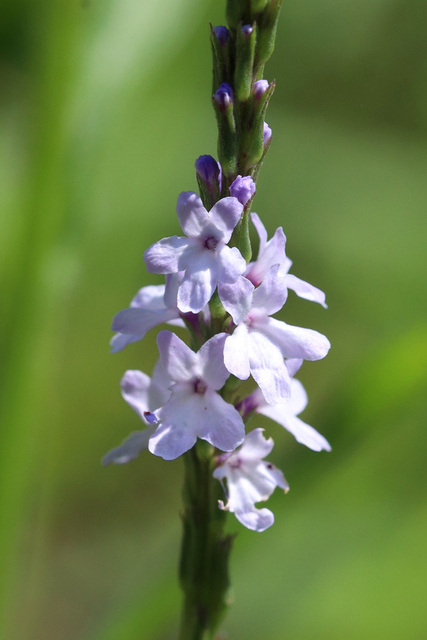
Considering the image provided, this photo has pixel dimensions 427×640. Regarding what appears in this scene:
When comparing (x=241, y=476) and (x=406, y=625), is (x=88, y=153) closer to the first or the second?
(x=241, y=476)

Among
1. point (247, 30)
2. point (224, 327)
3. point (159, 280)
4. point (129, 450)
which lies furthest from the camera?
point (159, 280)

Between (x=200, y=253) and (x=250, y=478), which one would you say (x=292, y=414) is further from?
(x=200, y=253)

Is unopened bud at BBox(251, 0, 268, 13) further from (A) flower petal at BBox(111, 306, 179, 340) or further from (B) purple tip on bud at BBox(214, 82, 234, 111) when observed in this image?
(A) flower petal at BBox(111, 306, 179, 340)

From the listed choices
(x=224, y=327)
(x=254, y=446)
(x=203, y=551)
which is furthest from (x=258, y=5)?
(x=203, y=551)

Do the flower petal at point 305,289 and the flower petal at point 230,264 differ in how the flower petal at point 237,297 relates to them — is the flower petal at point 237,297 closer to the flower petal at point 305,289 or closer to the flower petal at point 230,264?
the flower petal at point 230,264

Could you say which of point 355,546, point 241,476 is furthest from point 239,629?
point 241,476

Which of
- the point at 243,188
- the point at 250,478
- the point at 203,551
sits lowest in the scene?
the point at 203,551

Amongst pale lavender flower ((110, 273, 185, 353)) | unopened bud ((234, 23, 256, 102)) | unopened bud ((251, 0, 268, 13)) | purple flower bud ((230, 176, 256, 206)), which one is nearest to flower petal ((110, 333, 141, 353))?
→ pale lavender flower ((110, 273, 185, 353))

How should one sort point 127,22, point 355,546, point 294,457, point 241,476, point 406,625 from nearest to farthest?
point 241,476 → point 294,457 → point 127,22 → point 355,546 → point 406,625
